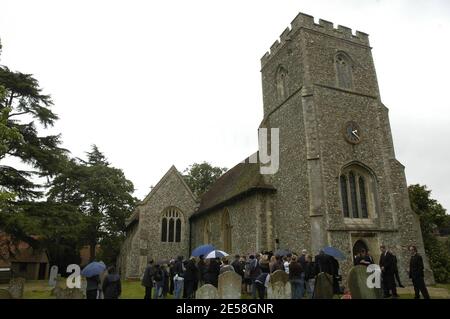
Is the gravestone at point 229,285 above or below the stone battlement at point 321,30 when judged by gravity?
below

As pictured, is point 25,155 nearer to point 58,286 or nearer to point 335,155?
point 58,286

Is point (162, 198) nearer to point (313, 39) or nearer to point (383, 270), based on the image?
point (313, 39)

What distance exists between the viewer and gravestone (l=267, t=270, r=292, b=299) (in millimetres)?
10078

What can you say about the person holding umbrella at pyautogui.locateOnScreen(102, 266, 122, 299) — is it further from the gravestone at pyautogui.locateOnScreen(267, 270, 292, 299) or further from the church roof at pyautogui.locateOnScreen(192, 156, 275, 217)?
the church roof at pyautogui.locateOnScreen(192, 156, 275, 217)

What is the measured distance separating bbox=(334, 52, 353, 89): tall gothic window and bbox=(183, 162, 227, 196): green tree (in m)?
25.8

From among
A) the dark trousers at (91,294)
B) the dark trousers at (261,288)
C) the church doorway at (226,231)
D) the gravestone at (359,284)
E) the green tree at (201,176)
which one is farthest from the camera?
the green tree at (201,176)

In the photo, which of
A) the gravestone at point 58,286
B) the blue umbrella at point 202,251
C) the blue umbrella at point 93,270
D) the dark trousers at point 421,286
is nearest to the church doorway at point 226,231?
the blue umbrella at point 202,251

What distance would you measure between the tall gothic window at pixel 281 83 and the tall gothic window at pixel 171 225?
13224 mm

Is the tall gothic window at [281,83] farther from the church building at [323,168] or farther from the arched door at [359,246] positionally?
the arched door at [359,246]

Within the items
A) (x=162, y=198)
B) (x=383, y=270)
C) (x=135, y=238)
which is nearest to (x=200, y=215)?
(x=162, y=198)

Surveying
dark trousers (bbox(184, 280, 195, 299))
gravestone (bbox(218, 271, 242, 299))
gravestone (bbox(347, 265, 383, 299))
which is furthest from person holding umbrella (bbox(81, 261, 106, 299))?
gravestone (bbox(347, 265, 383, 299))

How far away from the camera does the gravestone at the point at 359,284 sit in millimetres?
9461

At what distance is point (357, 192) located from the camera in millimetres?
17672

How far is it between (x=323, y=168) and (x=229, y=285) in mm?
9436
